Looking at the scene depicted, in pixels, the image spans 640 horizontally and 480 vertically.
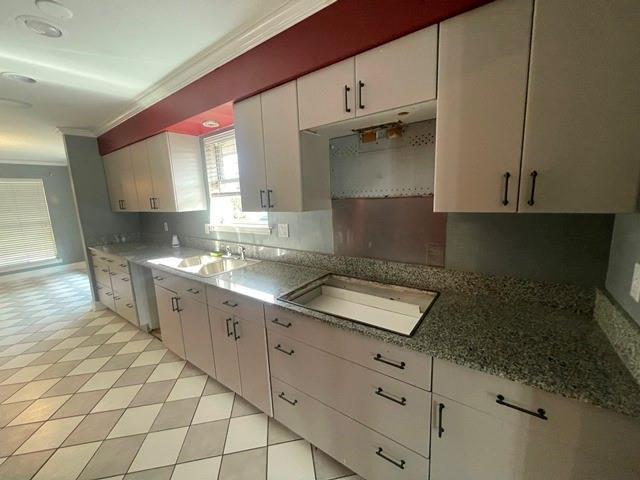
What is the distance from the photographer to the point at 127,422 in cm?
175

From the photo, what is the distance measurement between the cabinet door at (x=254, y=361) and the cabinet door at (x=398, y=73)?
4.33ft

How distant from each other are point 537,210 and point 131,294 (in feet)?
11.7

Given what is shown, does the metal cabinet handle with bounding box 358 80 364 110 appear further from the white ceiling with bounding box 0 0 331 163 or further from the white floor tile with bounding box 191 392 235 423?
the white floor tile with bounding box 191 392 235 423

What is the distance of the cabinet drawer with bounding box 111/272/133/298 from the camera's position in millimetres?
2882

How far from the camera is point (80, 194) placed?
11.1 ft

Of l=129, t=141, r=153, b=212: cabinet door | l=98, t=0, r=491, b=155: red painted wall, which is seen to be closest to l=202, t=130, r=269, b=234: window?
l=98, t=0, r=491, b=155: red painted wall

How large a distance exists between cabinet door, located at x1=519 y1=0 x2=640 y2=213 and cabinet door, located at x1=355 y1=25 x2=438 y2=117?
0.33 metres

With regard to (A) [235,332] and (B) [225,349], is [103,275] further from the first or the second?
(A) [235,332]

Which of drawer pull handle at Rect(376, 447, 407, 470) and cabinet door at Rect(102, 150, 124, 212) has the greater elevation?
cabinet door at Rect(102, 150, 124, 212)

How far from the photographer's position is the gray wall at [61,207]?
5.24m

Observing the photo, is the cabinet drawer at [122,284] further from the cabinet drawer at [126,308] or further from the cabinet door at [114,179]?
the cabinet door at [114,179]

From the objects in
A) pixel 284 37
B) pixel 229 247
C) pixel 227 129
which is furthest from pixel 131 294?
pixel 284 37

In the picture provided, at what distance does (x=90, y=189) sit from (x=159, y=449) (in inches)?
137

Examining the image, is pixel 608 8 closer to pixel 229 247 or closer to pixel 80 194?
pixel 229 247
